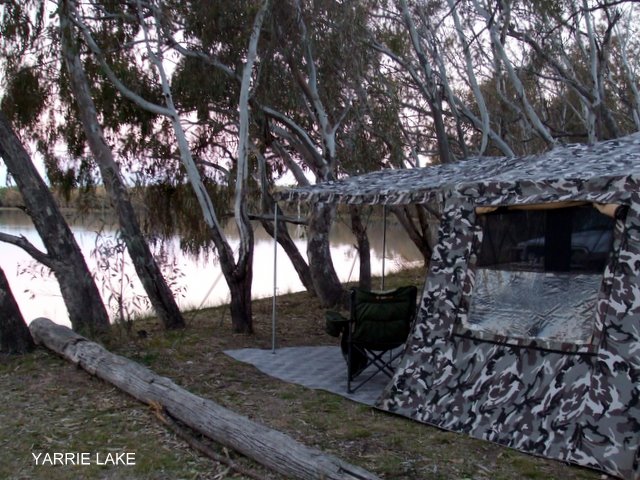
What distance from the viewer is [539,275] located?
15.0ft

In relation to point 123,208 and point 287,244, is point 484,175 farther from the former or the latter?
point 287,244

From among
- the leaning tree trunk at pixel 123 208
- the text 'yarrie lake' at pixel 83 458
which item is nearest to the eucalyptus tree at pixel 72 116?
the leaning tree trunk at pixel 123 208

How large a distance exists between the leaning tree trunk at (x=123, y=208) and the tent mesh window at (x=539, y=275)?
13.6 feet

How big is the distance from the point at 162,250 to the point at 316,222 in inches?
90.0

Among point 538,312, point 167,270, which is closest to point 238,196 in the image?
point 167,270

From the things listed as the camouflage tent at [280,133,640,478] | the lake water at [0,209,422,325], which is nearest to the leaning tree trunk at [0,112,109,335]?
the lake water at [0,209,422,325]

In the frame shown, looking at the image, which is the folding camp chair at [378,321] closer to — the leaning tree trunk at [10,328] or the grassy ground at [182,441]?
the grassy ground at [182,441]

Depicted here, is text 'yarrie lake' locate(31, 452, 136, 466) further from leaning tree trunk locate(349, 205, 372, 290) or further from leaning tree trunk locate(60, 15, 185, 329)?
leaning tree trunk locate(349, 205, 372, 290)

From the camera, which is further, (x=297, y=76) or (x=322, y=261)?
(x=322, y=261)

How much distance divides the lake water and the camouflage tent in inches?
142

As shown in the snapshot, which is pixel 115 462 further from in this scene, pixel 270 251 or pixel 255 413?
pixel 270 251

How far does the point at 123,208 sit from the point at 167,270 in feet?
5.63

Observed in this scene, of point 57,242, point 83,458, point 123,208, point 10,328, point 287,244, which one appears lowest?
Answer: point 83,458

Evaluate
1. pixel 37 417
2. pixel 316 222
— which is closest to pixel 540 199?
pixel 37 417
